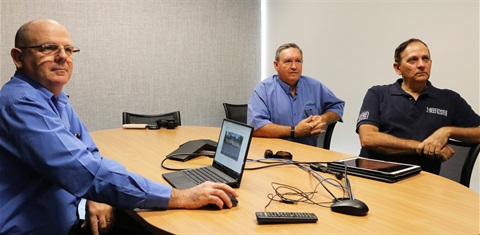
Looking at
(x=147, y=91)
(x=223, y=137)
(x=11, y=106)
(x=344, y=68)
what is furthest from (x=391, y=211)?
(x=147, y=91)

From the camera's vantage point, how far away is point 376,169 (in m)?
1.81

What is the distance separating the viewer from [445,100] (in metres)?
2.55

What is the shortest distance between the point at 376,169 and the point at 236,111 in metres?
2.83

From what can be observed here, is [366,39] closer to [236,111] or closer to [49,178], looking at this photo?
[236,111]

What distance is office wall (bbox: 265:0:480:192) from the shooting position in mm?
3133

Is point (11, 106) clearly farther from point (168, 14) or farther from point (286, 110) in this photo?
point (168, 14)

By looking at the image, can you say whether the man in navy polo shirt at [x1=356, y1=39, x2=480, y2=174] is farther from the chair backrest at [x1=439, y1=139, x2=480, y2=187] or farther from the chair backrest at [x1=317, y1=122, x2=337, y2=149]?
the chair backrest at [x1=317, y1=122, x2=337, y2=149]

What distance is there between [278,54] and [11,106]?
7.32ft

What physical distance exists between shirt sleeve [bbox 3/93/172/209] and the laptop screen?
0.33 m

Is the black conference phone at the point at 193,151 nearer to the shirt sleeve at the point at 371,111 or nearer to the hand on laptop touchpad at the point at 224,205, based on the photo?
the hand on laptop touchpad at the point at 224,205

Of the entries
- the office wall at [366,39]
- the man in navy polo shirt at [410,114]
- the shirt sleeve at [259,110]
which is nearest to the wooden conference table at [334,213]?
the man in navy polo shirt at [410,114]

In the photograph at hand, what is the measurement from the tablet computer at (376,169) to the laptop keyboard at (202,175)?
1.82 feet

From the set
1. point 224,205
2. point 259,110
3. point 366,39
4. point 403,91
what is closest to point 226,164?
point 224,205

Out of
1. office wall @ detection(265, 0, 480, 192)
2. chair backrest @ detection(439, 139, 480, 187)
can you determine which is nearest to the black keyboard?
chair backrest @ detection(439, 139, 480, 187)
